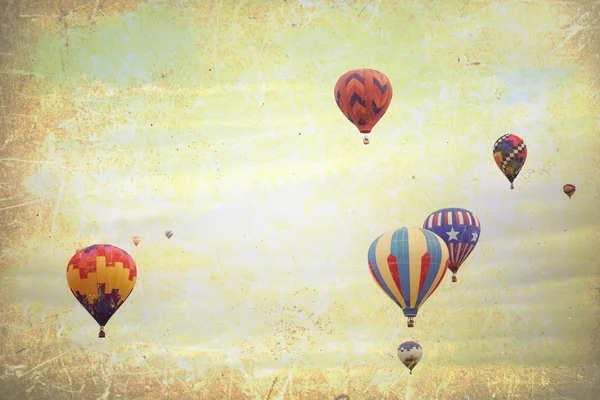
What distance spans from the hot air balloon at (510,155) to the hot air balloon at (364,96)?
458cm

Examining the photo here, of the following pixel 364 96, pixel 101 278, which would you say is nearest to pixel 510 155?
pixel 364 96

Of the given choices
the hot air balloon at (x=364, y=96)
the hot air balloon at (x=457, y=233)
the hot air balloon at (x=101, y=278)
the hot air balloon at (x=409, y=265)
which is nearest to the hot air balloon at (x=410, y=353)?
the hot air balloon at (x=409, y=265)

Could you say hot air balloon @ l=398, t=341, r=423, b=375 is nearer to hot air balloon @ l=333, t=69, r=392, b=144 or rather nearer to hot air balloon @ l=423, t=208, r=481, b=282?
hot air balloon @ l=423, t=208, r=481, b=282

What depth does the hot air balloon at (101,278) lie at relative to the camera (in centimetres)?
3014

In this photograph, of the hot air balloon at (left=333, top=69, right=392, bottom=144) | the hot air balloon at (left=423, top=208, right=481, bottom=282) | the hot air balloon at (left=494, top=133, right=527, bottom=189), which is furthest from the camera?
the hot air balloon at (left=494, top=133, right=527, bottom=189)

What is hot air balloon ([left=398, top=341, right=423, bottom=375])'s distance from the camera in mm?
32156

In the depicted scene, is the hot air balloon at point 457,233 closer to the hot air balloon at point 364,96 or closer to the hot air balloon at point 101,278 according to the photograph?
the hot air balloon at point 364,96

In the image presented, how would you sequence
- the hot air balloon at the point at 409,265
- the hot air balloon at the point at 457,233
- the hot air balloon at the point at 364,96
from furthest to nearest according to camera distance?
the hot air balloon at the point at 457,233 → the hot air balloon at the point at 364,96 → the hot air balloon at the point at 409,265

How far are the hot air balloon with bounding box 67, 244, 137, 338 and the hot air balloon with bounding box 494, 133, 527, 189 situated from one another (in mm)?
11741

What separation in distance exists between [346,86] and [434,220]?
488cm

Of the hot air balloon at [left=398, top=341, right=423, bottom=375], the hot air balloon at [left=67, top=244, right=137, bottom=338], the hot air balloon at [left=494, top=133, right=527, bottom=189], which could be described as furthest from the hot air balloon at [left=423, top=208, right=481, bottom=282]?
the hot air balloon at [left=67, top=244, right=137, bottom=338]

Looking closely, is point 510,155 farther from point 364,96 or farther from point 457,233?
point 364,96

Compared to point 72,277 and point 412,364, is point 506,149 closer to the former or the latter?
point 412,364

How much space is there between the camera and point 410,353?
3228 cm
